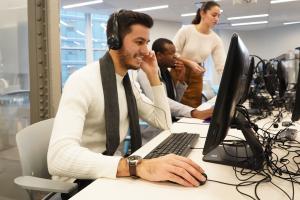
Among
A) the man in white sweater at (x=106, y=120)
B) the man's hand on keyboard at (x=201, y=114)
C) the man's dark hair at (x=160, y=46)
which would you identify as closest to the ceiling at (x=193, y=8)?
the man's dark hair at (x=160, y=46)

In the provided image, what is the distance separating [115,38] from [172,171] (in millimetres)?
686

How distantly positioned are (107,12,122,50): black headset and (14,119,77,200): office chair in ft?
1.45

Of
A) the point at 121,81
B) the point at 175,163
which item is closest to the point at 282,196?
the point at 175,163

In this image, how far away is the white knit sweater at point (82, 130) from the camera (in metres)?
0.85

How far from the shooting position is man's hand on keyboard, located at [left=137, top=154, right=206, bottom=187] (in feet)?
2.51

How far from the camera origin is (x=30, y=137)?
3.54 ft

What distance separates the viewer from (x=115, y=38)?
1.23 metres

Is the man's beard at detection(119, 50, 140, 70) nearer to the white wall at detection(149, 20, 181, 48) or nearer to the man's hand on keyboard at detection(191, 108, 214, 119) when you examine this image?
the man's hand on keyboard at detection(191, 108, 214, 119)

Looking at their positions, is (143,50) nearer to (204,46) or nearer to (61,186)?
(61,186)

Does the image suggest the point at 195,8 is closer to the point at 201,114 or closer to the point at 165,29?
the point at 165,29

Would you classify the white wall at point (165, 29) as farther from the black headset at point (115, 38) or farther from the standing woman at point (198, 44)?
the black headset at point (115, 38)

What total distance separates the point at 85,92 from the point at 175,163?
18.4 inches

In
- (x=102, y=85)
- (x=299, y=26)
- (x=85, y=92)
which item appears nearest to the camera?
(x=85, y=92)

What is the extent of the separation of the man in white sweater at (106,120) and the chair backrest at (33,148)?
0.30 feet
